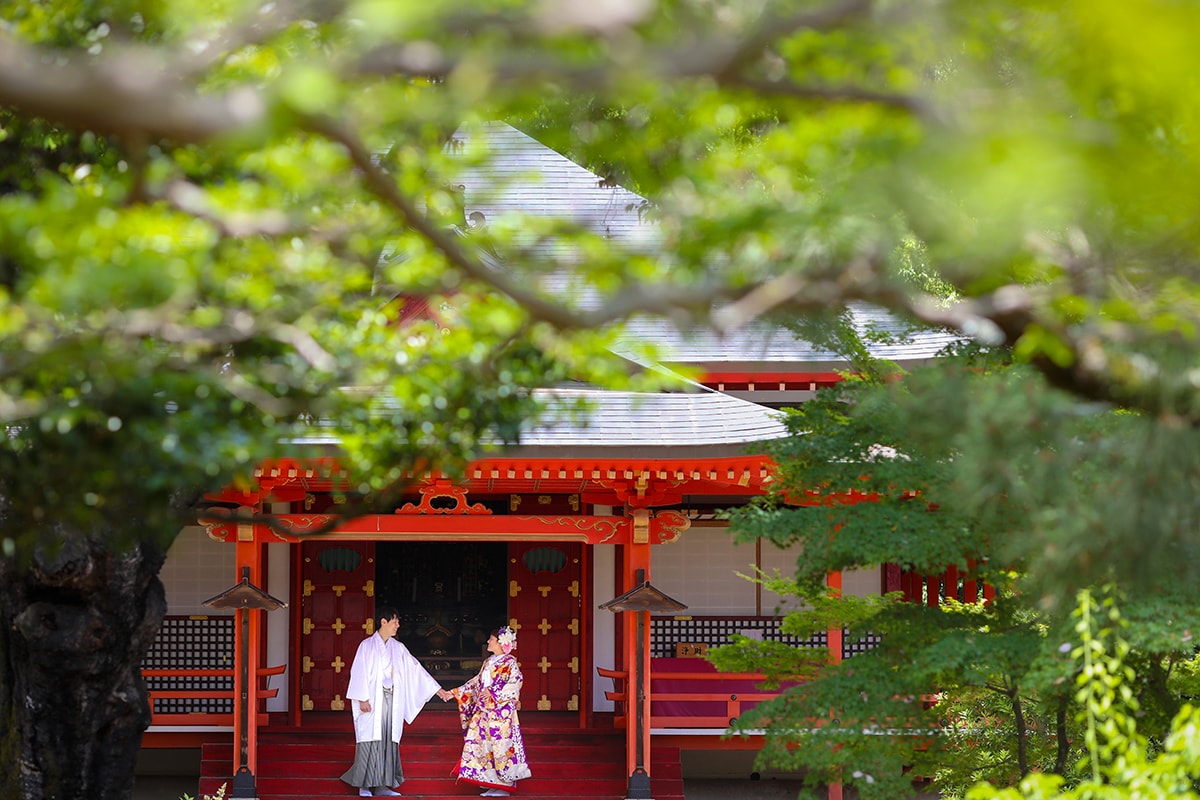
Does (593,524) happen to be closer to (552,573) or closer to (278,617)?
(552,573)

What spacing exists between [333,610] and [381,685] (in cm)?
246

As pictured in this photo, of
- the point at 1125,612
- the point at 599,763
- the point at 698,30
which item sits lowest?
the point at 599,763

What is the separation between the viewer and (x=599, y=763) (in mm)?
11375

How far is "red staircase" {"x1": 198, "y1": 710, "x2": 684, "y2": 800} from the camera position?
10867mm

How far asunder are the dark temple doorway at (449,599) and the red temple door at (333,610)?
931mm

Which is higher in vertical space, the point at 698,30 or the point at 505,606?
the point at 698,30

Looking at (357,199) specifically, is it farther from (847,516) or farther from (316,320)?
(847,516)

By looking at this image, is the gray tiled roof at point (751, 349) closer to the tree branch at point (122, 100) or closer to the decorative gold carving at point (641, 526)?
the decorative gold carving at point (641, 526)

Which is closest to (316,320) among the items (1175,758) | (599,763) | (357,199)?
(357,199)

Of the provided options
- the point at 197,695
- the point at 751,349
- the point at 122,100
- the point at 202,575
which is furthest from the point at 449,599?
the point at 122,100

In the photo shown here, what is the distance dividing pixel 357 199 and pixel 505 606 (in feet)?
33.8

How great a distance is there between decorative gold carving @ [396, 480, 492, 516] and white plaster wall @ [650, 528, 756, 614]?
92.1 inches

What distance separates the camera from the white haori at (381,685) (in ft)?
34.8

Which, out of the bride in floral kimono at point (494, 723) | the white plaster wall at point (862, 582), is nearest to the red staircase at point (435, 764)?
the bride in floral kimono at point (494, 723)
